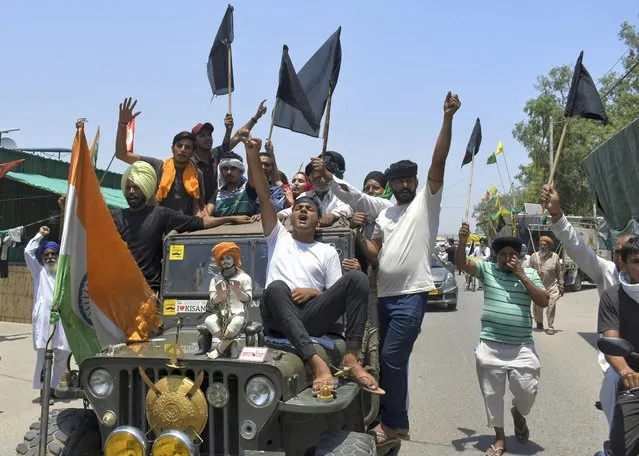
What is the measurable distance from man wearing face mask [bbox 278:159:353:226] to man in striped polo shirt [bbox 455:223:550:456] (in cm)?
104

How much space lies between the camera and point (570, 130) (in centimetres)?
3553

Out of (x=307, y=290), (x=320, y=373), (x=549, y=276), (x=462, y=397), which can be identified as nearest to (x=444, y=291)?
(x=549, y=276)

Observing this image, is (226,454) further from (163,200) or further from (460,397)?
(460,397)

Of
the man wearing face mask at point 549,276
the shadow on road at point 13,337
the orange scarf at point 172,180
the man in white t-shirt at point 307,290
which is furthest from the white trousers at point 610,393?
the shadow on road at point 13,337

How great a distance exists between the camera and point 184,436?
3426 mm

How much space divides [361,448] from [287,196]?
10.2ft

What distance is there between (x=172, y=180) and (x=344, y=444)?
3.32 meters

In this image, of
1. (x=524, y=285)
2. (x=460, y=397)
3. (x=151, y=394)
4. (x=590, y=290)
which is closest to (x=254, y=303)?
(x=151, y=394)

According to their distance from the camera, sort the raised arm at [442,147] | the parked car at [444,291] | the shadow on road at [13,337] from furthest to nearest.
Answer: the parked car at [444,291], the shadow on road at [13,337], the raised arm at [442,147]

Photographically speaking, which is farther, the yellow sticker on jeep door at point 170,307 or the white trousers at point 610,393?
the yellow sticker on jeep door at point 170,307

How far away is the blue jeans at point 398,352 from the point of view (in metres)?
4.91

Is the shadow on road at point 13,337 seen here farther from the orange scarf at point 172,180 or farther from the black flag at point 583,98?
the black flag at point 583,98

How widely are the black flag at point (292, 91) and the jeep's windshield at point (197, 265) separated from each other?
1.84 metres

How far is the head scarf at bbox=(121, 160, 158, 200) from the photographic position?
5.15 meters
